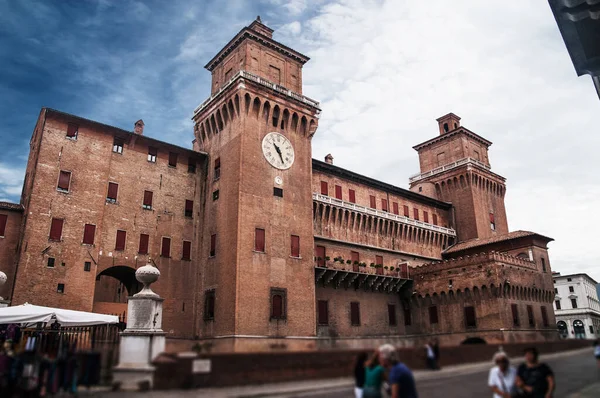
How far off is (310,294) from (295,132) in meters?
12.6

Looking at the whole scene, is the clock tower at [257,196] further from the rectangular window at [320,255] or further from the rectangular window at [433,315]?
the rectangular window at [433,315]

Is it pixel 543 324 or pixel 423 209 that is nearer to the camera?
pixel 543 324

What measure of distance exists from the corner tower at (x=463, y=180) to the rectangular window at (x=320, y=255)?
769 inches

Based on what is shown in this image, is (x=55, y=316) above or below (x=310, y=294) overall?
below

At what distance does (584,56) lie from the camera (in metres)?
7.27

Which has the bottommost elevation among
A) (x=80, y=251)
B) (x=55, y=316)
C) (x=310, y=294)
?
(x=55, y=316)

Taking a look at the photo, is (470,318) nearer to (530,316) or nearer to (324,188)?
(530,316)

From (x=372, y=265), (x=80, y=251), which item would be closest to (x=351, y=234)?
(x=372, y=265)

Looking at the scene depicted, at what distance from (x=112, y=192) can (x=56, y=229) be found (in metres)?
4.42

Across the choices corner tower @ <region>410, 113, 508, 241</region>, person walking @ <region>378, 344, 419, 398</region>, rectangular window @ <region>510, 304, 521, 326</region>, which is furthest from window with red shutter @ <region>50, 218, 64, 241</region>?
corner tower @ <region>410, 113, 508, 241</region>

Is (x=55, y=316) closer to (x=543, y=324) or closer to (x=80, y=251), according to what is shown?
(x=80, y=251)

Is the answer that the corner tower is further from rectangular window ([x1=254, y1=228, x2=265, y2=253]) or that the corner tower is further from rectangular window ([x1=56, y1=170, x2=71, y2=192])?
rectangular window ([x1=56, y1=170, x2=71, y2=192])

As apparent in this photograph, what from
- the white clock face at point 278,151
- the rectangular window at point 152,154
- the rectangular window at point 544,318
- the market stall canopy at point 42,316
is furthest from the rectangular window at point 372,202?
the market stall canopy at point 42,316

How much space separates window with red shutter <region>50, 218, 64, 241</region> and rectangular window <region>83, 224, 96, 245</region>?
4.55 feet
